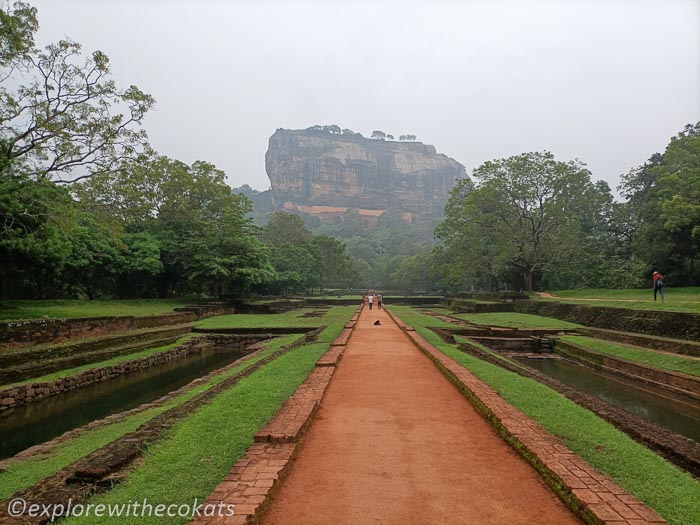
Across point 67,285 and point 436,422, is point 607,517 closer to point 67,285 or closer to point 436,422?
point 436,422

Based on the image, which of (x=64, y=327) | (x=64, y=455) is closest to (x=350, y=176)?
(x=64, y=327)

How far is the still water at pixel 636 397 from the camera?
802 centimetres

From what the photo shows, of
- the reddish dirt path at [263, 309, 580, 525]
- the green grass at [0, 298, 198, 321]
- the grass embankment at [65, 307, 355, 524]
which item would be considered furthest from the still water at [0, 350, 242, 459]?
the green grass at [0, 298, 198, 321]

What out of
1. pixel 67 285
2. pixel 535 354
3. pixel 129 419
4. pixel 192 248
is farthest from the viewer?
pixel 192 248

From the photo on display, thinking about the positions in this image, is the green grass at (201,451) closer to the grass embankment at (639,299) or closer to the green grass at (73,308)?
the green grass at (73,308)

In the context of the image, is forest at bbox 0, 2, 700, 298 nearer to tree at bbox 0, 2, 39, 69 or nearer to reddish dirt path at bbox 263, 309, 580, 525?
tree at bbox 0, 2, 39, 69

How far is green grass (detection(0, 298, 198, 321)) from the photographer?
52.2 ft

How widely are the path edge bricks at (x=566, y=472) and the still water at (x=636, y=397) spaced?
15.3 ft

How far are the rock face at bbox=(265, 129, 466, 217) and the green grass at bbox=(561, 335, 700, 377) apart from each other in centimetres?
14286

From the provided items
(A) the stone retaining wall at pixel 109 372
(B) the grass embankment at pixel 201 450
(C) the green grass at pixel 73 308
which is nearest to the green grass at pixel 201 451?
(B) the grass embankment at pixel 201 450

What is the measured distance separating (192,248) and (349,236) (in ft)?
294

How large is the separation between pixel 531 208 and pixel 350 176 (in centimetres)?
13589

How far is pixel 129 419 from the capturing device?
285 inches

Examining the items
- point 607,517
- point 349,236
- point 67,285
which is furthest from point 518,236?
point 349,236
